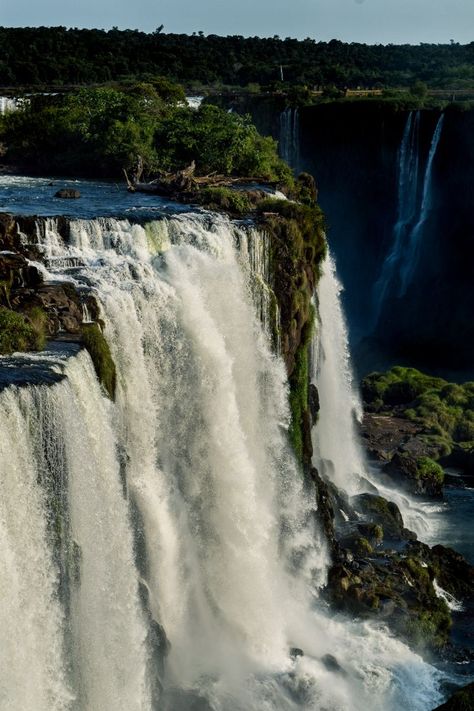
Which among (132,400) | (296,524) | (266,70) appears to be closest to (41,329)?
(132,400)

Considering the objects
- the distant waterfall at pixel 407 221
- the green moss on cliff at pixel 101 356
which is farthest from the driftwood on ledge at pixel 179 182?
the distant waterfall at pixel 407 221

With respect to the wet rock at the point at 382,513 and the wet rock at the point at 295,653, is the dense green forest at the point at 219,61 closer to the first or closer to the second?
the wet rock at the point at 382,513

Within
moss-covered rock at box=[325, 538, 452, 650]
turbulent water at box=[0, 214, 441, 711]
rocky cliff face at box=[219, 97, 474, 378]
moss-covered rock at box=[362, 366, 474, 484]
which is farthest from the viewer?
rocky cliff face at box=[219, 97, 474, 378]

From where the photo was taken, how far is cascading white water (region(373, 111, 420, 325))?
53000 mm

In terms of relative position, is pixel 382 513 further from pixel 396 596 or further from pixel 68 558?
pixel 68 558

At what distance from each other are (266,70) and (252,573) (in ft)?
199

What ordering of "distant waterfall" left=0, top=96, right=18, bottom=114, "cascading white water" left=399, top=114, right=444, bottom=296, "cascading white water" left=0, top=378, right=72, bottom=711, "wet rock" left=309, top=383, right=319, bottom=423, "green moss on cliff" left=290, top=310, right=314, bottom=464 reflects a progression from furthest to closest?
"cascading white water" left=399, top=114, right=444, bottom=296, "distant waterfall" left=0, top=96, right=18, bottom=114, "wet rock" left=309, top=383, right=319, bottom=423, "green moss on cliff" left=290, top=310, right=314, bottom=464, "cascading white water" left=0, top=378, right=72, bottom=711

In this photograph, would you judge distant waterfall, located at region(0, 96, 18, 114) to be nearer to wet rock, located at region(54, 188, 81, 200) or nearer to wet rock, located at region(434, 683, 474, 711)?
wet rock, located at region(54, 188, 81, 200)

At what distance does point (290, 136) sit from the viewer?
5550 centimetres

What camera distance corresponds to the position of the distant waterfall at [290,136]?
55.4 metres

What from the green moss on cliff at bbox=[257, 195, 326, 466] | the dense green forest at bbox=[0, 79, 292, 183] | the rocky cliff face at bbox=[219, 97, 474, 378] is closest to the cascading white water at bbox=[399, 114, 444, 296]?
the rocky cliff face at bbox=[219, 97, 474, 378]

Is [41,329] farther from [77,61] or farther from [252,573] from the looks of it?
[77,61]

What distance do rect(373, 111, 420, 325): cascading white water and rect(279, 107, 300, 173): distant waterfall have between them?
5.59 meters

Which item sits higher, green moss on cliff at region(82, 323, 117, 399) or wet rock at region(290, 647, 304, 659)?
green moss on cliff at region(82, 323, 117, 399)
